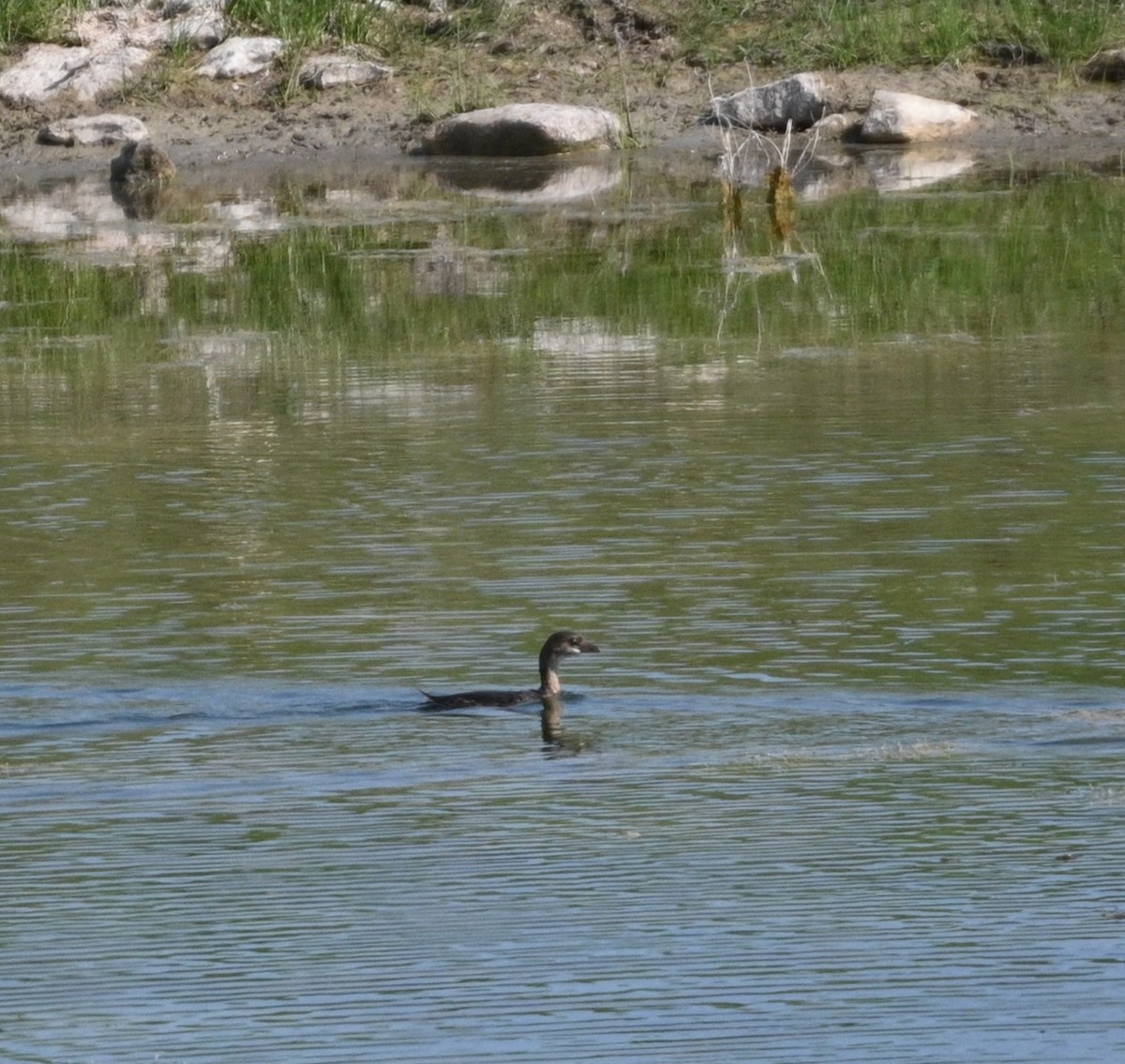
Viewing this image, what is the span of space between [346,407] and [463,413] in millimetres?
696

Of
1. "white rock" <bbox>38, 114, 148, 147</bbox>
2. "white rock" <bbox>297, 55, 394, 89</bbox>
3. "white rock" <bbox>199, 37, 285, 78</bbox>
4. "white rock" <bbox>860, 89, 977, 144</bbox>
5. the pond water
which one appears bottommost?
the pond water

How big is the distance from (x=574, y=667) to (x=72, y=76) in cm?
2038

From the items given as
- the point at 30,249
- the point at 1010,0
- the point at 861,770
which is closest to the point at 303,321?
the point at 30,249

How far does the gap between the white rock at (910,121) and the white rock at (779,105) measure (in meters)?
0.60

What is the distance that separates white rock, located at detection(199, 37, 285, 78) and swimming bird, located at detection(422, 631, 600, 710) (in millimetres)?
20076

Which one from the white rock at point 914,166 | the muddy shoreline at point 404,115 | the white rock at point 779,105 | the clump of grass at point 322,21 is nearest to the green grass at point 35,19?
the muddy shoreline at point 404,115

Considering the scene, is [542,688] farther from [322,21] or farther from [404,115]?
[322,21]

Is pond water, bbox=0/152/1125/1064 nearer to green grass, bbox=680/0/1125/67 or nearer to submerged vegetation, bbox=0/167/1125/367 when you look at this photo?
submerged vegetation, bbox=0/167/1125/367

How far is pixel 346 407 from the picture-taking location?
13.4 metres

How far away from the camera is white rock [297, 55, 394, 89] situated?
27406 millimetres

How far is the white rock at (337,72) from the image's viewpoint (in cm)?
2741

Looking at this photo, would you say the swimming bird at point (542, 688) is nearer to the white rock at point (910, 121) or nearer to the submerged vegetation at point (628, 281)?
the submerged vegetation at point (628, 281)

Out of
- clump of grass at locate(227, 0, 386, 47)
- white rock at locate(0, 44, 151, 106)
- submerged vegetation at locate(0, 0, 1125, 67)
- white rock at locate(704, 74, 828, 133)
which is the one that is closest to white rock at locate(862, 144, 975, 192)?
white rock at locate(704, 74, 828, 133)

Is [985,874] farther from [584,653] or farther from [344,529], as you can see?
[344,529]
